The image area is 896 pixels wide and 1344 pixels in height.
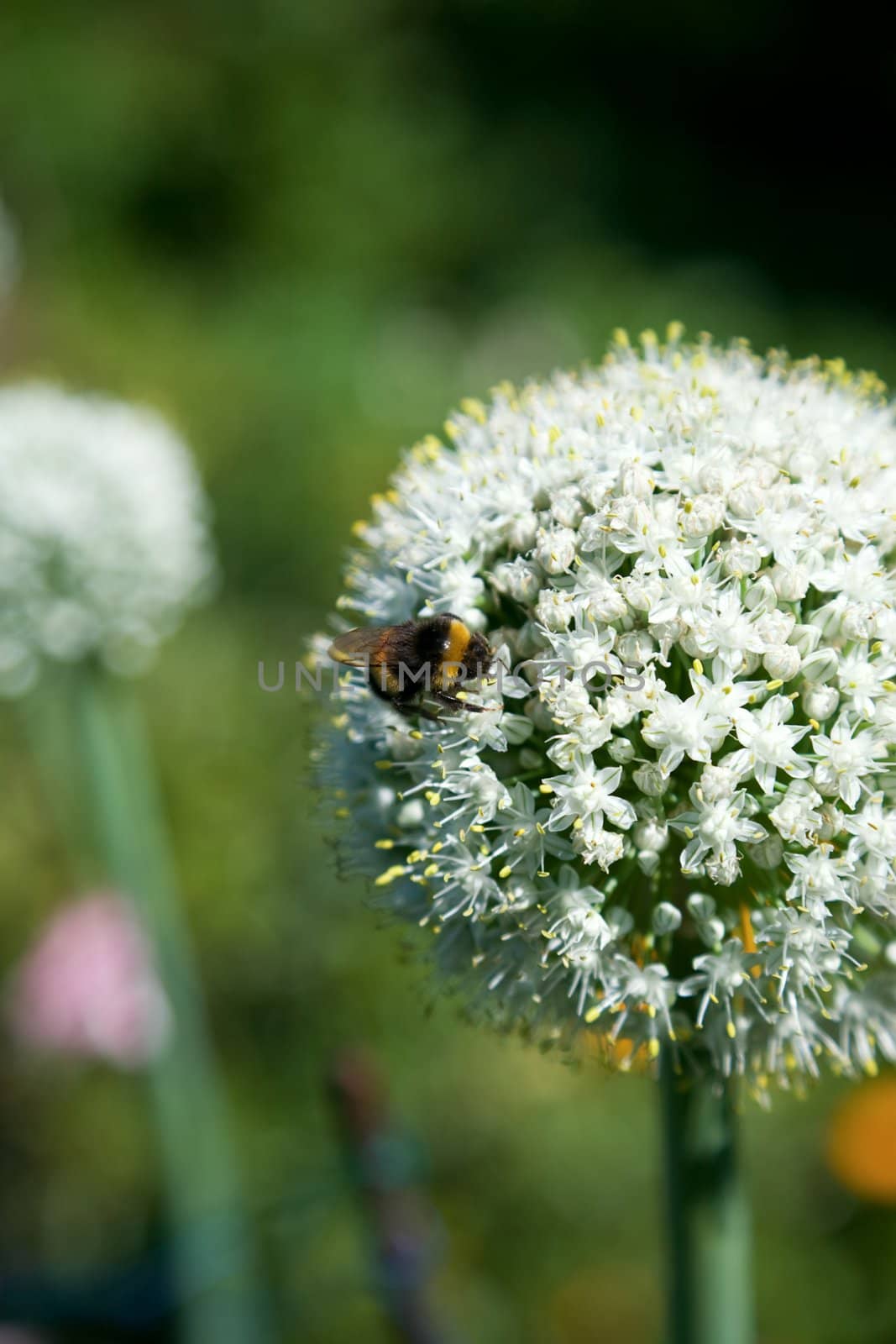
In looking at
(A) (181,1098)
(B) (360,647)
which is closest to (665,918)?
(B) (360,647)

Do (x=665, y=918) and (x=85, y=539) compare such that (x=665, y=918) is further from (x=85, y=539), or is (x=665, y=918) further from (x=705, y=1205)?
(x=85, y=539)

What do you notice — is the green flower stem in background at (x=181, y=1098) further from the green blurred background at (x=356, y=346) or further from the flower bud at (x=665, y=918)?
the flower bud at (x=665, y=918)

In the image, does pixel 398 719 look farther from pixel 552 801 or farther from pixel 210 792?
pixel 210 792

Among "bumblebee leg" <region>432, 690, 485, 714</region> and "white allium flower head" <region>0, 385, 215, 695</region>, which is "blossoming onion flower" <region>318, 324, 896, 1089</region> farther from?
"white allium flower head" <region>0, 385, 215, 695</region>

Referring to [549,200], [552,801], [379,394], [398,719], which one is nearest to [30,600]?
[398,719]

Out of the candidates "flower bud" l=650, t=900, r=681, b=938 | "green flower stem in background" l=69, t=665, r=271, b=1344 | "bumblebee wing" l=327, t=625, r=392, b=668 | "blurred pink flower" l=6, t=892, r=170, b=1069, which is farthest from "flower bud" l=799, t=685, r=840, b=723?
"blurred pink flower" l=6, t=892, r=170, b=1069

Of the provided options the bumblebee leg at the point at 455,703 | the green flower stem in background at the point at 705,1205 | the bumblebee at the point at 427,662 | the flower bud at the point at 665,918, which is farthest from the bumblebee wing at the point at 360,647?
the green flower stem in background at the point at 705,1205
